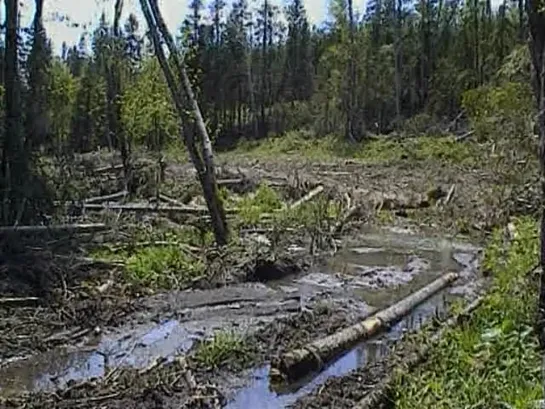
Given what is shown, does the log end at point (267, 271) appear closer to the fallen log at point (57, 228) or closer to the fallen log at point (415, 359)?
the fallen log at point (57, 228)

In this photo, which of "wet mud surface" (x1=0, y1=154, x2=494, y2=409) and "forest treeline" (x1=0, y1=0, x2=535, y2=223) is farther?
"forest treeline" (x1=0, y1=0, x2=535, y2=223)

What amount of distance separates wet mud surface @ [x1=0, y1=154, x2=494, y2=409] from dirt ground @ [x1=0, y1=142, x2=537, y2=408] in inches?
0.8

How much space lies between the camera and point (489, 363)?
7477 mm

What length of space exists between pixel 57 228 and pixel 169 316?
3.48 meters

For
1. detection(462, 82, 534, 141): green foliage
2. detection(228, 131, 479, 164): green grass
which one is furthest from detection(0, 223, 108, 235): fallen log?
detection(228, 131, 479, 164): green grass

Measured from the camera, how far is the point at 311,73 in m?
59.4

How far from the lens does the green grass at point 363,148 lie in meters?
33.0

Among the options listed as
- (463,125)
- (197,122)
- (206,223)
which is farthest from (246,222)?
(463,125)

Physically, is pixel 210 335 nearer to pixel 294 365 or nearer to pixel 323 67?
pixel 294 365

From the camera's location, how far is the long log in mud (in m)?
8.46

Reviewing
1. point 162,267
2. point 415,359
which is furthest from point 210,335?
point 162,267

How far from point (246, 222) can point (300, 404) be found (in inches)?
390

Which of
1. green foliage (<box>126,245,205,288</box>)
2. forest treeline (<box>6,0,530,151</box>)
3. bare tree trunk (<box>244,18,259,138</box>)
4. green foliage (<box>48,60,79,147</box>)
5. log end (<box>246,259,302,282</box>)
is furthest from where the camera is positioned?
bare tree trunk (<box>244,18,259,138</box>)

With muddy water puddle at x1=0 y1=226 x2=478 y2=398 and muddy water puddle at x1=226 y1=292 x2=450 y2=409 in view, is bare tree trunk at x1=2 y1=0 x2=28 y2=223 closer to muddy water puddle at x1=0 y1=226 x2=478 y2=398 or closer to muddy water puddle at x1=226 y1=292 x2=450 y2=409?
muddy water puddle at x1=0 y1=226 x2=478 y2=398
